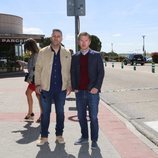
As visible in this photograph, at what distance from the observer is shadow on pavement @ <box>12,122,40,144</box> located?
25.1 ft

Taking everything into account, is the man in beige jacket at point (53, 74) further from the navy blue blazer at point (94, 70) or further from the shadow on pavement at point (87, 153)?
the shadow on pavement at point (87, 153)

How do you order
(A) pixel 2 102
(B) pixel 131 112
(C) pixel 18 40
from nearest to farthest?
(B) pixel 131 112 < (A) pixel 2 102 < (C) pixel 18 40

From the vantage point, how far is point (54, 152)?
264 inches

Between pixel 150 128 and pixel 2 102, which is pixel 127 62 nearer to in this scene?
pixel 2 102

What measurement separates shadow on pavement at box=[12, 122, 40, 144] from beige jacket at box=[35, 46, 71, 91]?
107 cm

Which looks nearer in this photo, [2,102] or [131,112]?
[131,112]

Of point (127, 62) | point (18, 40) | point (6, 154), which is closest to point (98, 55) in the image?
point (6, 154)

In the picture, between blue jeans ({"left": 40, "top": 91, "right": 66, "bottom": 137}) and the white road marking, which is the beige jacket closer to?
blue jeans ({"left": 40, "top": 91, "right": 66, "bottom": 137})

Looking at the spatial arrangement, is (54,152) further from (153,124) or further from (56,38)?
(153,124)

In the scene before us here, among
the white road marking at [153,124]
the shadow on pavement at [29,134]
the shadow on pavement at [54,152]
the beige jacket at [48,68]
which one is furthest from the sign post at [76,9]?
the shadow on pavement at [54,152]

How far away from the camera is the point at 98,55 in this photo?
22.7 feet

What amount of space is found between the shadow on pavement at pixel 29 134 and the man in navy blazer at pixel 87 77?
1.17 m

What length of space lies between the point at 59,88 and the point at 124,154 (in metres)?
1.49

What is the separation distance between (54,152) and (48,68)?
132cm
